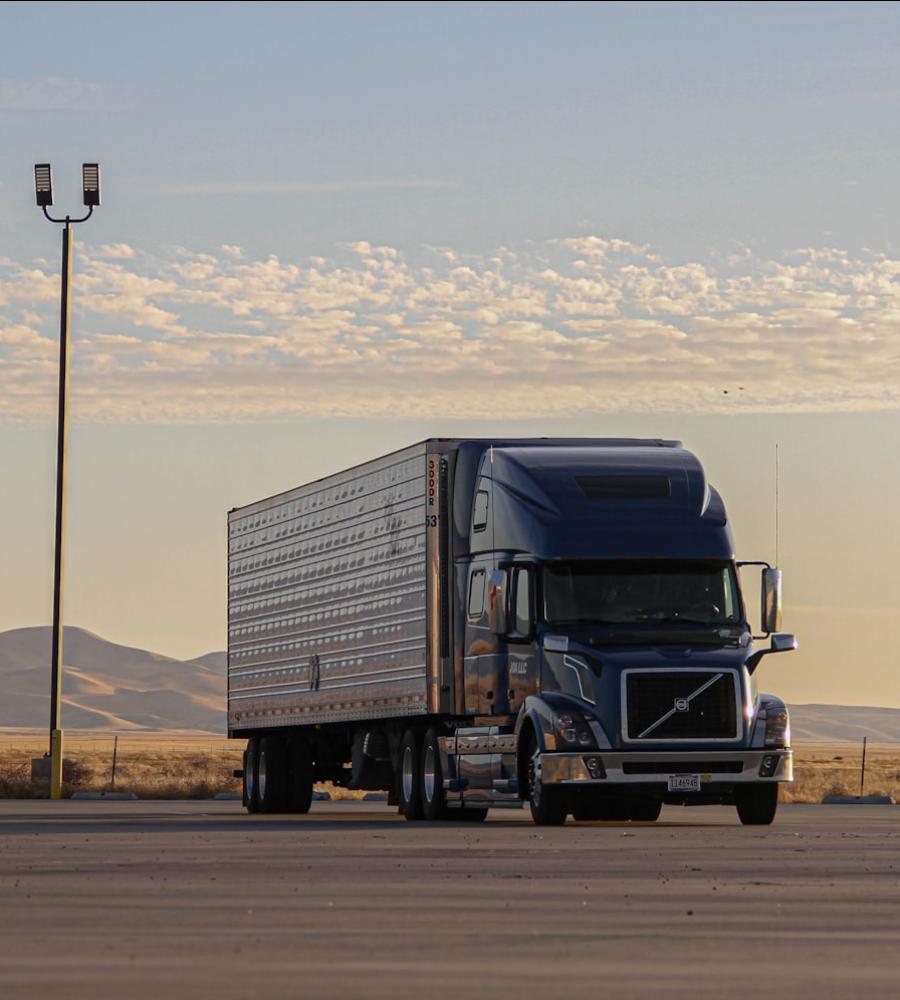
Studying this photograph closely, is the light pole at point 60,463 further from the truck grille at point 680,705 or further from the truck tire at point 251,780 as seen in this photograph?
the truck grille at point 680,705

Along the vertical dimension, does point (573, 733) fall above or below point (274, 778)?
above

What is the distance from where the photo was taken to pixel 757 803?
1141 inches

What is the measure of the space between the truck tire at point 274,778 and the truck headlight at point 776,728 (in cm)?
994

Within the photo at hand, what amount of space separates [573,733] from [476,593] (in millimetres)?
2354

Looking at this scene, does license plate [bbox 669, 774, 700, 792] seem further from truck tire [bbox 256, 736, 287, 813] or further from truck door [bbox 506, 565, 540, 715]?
truck tire [bbox 256, 736, 287, 813]

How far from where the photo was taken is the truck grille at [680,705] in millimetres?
27484

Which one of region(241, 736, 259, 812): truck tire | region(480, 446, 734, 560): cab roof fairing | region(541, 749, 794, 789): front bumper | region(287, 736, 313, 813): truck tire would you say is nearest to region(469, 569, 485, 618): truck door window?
region(480, 446, 734, 560): cab roof fairing

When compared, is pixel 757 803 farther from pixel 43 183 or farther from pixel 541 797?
pixel 43 183

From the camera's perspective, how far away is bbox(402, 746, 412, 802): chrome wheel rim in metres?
30.7

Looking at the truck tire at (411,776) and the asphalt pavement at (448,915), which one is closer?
the asphalt pavement at (448,915)

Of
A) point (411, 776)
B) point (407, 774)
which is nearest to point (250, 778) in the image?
point (407, 774)

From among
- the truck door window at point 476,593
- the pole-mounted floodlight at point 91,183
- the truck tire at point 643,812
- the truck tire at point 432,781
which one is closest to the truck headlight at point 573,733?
the truck door window at point 476,593

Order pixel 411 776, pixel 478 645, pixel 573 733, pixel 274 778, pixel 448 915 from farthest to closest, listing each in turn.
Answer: pixel 274 778
pixel 411 776
pixel 478 645
pixel 573 733
pixel 448 915

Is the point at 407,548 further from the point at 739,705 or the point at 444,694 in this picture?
the point at 739,705
